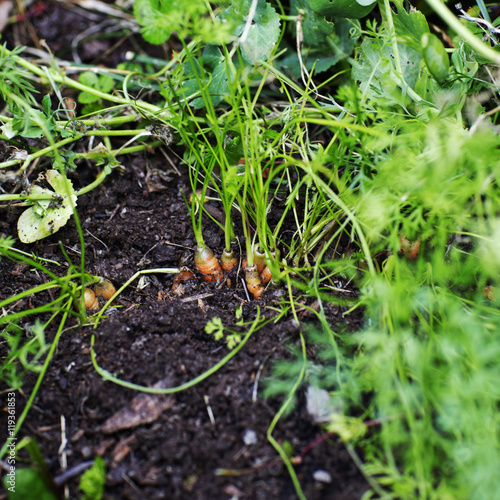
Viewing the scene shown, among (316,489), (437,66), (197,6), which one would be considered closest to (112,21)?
(197,6)

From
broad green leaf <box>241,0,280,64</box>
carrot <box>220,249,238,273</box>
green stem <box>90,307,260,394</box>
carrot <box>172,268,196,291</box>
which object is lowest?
green stem <box>90,307,260,394</box>

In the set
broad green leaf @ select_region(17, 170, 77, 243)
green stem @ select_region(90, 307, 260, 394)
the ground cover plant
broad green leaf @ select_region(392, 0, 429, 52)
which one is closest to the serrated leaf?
the ground cover plant

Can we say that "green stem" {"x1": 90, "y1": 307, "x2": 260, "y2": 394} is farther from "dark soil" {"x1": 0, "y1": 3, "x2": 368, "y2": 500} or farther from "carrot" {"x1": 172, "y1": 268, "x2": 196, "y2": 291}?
"carrot" {"x1": 172, "y1": 268, "x2": 196, "y2": 291}

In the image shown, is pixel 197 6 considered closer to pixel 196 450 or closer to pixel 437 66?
pixel 437 66

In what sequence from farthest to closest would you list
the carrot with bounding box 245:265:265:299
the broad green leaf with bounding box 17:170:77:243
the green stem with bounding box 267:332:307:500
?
the broad green leaf with bounding box 17:170:77:243
the carrot with bounding box 245:265:265:299
the green stem with bounding box 267:332:307:500

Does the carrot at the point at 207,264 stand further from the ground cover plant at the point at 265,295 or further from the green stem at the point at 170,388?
the green stem at the point at 170,388

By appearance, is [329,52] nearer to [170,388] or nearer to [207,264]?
[207,264]

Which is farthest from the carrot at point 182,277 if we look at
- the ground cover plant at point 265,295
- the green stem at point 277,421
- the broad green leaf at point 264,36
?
the broad green leaf at point 264,36
